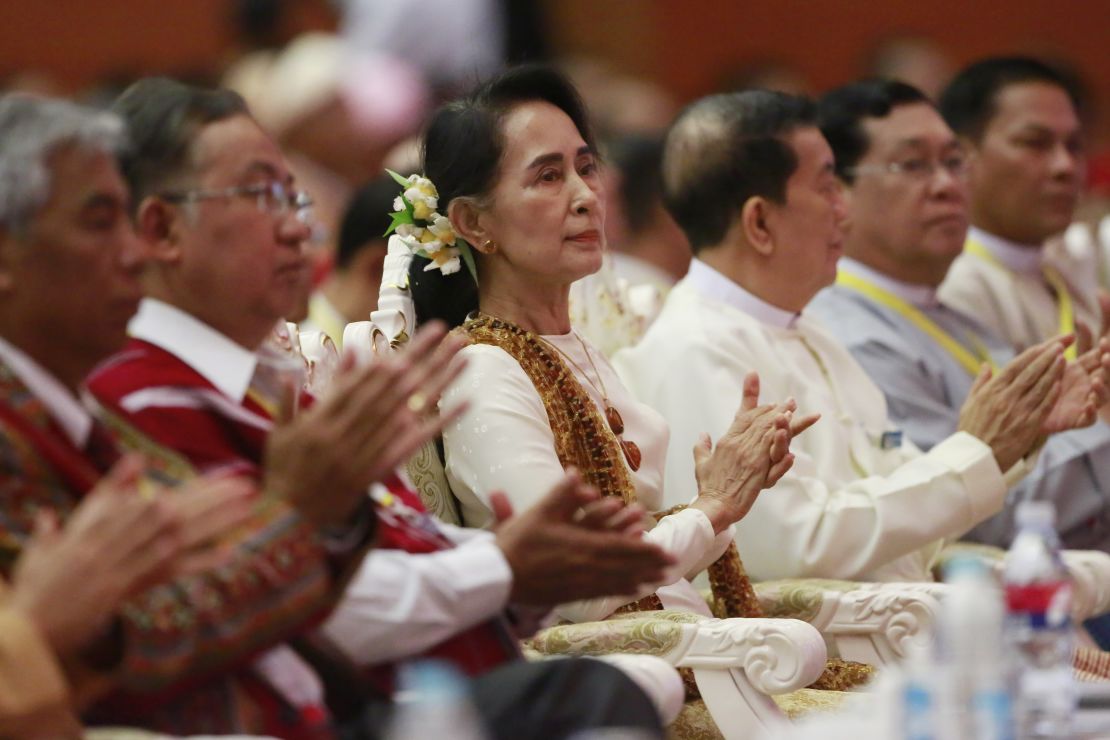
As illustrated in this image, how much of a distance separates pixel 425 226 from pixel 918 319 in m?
1.85

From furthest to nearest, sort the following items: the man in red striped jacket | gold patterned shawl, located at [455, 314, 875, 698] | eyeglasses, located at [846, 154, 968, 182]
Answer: eyeglasses, located at [846, 154, 968, 182], gold patterned shawl, located at [455, 314, 875, 698], the man in red striped jacket

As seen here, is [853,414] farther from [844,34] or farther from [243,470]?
[844,34]

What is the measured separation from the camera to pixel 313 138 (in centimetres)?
696

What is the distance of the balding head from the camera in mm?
4172

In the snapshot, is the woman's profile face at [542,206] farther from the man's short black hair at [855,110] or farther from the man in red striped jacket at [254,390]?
the man's short black hair at [855,110]

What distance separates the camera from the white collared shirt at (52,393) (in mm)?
2287

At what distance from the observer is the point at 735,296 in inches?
165

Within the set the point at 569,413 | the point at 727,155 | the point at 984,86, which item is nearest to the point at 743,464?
the point at 569,413

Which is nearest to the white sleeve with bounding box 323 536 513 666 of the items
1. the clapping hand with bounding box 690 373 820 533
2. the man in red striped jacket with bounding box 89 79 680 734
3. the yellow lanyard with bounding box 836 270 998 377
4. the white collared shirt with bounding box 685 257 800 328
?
the man in red striped jacket with bounding box 89 79 680 734

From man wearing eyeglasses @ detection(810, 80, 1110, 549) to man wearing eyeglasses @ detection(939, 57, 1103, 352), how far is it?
0.36 metres

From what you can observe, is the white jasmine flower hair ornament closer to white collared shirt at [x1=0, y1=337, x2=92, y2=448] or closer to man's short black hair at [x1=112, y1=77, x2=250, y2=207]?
man's short black hair at [x1=112, y1=77, x2=250, y2=207]

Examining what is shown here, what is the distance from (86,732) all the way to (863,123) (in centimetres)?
323

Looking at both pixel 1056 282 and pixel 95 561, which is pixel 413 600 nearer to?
pixel 95 561

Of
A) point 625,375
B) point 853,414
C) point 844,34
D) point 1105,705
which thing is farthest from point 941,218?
point 844,34
